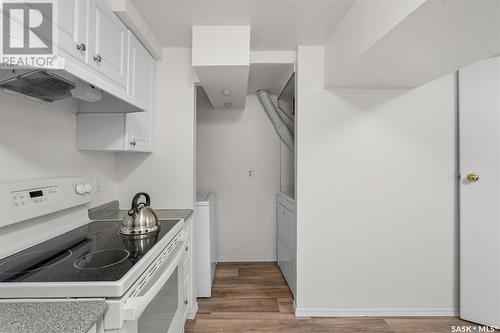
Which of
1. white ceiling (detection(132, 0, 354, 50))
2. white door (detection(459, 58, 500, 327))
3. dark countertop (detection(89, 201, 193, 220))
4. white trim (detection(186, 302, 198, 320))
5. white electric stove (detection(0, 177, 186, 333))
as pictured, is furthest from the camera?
white trim (detection(186, 302, 198, 320))

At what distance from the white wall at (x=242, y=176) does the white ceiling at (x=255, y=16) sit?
1283 millimetres

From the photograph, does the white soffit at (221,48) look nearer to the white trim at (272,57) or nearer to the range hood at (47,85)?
the white trim at (272,57)

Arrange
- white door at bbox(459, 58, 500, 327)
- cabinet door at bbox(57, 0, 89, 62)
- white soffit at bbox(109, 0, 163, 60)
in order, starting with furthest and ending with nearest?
white door at bbox(459, 58, 500, 327) < white soffit at bbox(109, 0, 163, 60) < cabinet door at bbox(57, 0, 89, 62)

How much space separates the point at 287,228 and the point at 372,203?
0.86 m

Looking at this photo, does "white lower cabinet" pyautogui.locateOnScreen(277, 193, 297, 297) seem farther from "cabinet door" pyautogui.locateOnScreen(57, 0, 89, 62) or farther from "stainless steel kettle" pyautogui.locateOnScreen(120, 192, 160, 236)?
"cabinet door" pyautogui.locateOnScreen(57, 0, 89, 62)

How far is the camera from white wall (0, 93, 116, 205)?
3.51 feet

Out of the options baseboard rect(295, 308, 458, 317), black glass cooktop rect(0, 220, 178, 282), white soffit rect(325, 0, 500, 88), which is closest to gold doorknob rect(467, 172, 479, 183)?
white soffit rect(325, 0, 500, 88)

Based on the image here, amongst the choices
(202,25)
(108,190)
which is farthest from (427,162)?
(108,190)

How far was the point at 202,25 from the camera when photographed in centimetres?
160

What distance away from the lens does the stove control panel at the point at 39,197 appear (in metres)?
0.99

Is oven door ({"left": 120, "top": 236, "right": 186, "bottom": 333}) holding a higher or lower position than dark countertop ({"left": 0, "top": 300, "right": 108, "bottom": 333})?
lower

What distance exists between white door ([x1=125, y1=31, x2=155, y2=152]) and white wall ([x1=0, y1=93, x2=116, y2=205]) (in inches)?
13.5

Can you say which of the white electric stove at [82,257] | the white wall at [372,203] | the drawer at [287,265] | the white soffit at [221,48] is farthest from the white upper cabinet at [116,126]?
the drawer at [287,265]

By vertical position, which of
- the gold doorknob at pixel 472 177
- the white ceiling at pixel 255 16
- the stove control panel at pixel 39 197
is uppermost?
the white ceiling at pixel 255 16
